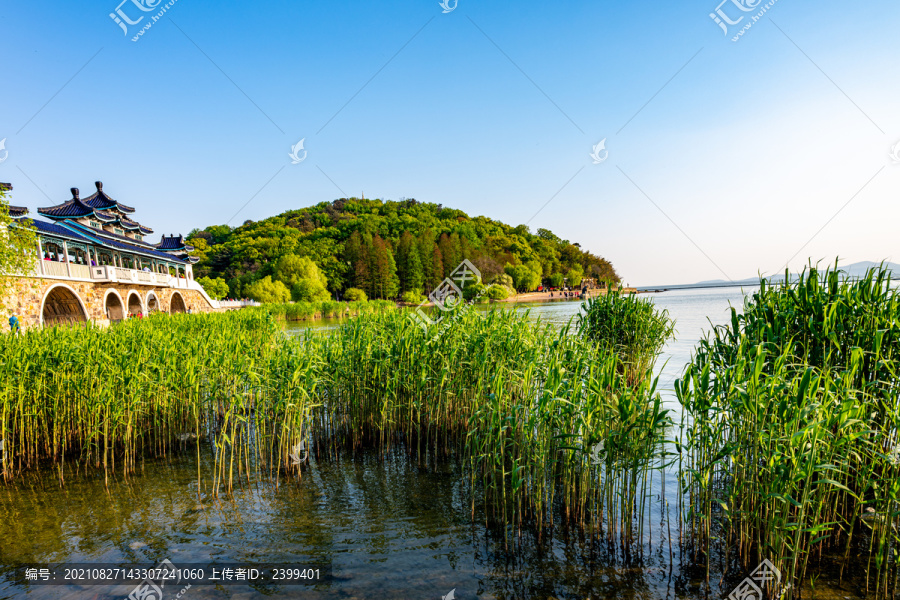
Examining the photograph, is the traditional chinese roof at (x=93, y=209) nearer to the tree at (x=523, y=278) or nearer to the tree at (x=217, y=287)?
the tree at (x=217, y=287)

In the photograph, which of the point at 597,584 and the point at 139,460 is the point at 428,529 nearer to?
the point at 597,584

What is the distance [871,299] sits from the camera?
4.56 m

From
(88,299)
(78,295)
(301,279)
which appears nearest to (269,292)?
(301,279)

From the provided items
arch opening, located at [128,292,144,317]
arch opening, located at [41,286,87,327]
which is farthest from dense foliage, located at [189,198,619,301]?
arch opening, located at [41,286,87,327]

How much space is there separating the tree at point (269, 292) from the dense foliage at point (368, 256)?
0.12 meters

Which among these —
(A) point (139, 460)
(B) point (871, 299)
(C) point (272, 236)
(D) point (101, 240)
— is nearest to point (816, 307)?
(B) point (871, 299)

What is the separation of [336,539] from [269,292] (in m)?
51.1

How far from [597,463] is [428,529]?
2012mm

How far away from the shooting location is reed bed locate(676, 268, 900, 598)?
11.1 ft

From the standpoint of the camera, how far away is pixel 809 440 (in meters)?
3.60

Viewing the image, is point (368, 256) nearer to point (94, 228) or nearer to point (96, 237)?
point (94, 228)

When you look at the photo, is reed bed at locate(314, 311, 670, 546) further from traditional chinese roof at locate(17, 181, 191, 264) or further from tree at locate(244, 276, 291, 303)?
tree at locate(244, 276, 291, 303)

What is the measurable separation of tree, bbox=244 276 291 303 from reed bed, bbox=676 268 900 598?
51249mm

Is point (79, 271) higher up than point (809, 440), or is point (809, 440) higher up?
point (79, 271)
